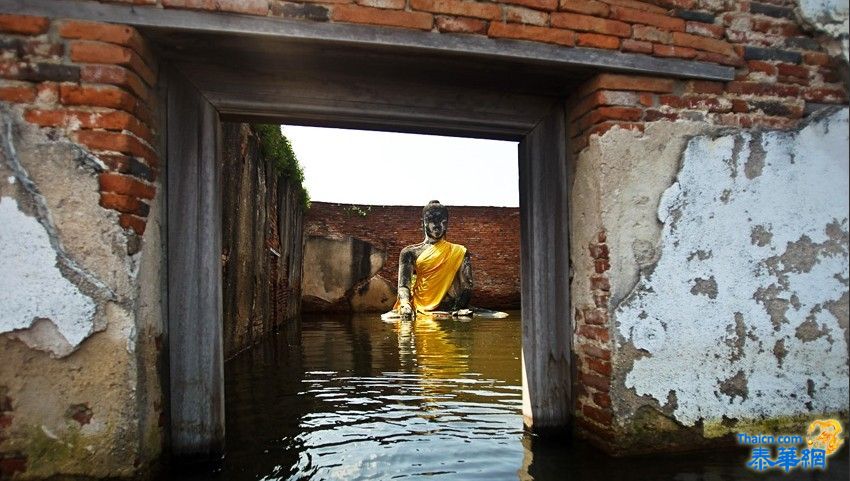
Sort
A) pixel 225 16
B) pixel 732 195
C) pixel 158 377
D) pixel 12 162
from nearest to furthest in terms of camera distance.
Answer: pixel 12 162, pixel 225 16, pixel 158 377, pixel 732 195

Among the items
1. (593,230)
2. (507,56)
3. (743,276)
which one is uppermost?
(507,56)

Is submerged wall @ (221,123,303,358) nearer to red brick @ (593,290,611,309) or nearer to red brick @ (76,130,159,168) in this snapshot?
red brick @ (76,130,159,168)

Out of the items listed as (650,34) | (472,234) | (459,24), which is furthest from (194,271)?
(472,234)

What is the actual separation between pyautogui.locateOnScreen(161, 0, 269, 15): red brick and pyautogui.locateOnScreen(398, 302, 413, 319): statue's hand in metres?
8.22

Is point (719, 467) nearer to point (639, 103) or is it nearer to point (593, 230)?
point (593, 230)

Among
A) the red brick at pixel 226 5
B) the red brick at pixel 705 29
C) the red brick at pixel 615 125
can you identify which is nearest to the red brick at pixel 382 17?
the red brick at pixel 226 5

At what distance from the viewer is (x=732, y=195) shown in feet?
8.92

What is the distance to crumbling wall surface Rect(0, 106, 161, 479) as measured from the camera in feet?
7.00

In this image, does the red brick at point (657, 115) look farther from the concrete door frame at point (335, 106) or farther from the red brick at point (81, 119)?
the red brick at point (81, 119)

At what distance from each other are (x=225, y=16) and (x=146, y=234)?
3.18 feet

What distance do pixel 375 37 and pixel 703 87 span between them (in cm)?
166

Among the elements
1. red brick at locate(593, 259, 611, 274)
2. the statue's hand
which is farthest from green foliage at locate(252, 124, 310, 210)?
red brick at locate(593, 259, 611, 274)

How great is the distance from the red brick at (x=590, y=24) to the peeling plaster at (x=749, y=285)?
65 centimetres

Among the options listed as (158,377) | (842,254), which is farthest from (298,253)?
(842,254)
